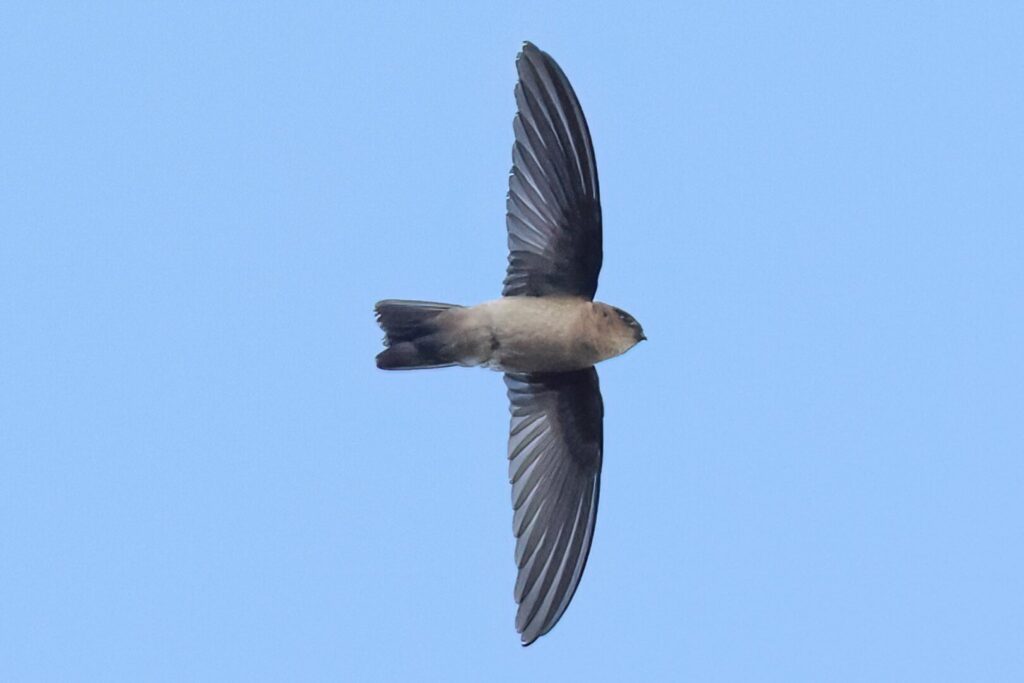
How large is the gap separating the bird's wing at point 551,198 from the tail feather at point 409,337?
0.26 metres

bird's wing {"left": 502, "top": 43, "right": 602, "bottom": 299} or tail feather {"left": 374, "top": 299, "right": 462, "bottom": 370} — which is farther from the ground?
bird's wing {"left": 502, "top": 43, "right": 602, "bottom": 299}

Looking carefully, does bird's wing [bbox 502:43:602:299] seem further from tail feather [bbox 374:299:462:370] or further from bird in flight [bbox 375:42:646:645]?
tail feather [bbox 374:299:462:370]

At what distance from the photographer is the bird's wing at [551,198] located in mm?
6281

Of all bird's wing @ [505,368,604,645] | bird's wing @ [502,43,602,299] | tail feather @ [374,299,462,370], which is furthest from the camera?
bird's wing @ [505,368,604,645]

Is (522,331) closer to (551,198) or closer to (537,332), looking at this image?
(537,332)

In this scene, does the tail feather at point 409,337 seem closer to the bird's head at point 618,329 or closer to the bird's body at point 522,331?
the bird's body at point 522,331

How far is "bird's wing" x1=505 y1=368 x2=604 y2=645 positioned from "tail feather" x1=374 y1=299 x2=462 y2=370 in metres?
0.39

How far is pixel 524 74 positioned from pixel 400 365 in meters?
0.96

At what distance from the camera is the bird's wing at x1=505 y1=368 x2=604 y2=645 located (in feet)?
21.6

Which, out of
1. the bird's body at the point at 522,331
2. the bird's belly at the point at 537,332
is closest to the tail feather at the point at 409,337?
the bird's body at the point at 522,331

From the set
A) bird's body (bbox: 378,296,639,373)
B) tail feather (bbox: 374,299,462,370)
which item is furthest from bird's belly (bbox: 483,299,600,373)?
tail feather (bbox: 374,299,462,370)

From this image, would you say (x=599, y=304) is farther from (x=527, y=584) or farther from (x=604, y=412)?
(x=527, y=584)

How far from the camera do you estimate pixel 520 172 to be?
6.36 m

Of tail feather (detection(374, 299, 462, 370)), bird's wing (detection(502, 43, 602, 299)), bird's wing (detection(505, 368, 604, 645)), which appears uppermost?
bird's wing (detection(502, 43, 602, 299))
